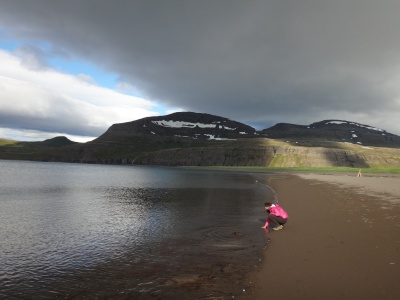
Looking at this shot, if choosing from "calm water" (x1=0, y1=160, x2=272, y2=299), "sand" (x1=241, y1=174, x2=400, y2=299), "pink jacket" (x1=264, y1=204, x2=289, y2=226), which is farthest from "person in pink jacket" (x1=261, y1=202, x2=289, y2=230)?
"calm water" (x1=0, y1=160, x2=272, y2=299)

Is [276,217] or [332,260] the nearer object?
[332,260]

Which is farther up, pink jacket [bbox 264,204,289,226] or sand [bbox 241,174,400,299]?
pink jacket [bbox 264,204,289,226]

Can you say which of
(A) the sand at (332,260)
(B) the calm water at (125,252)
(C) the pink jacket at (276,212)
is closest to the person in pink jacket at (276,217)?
(C) the pink jacket at (276,212)

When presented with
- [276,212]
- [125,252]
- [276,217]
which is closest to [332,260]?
[276,217]

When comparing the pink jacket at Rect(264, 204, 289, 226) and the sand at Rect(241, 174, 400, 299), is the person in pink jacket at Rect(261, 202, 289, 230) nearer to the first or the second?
the pink jacket at Rect(264, 204, 289, 226)

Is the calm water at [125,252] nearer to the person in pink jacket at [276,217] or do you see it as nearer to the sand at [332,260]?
the sand at [332,260]

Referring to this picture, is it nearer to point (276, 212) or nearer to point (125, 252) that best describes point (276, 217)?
point (276, 212)

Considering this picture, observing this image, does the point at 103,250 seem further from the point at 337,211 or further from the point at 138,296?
the point at 337,211

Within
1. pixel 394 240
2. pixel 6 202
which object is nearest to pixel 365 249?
pixel 394 240

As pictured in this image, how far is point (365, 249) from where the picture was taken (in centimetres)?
1490

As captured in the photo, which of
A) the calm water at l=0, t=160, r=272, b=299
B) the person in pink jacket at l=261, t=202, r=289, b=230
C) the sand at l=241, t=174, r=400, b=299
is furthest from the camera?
→ the person in pink jacket at l=261, t=202, r=289, b=230

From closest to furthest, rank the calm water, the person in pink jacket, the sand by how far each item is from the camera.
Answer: the sand
the calm water
the person in pink jacket

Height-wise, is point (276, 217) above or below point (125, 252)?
above

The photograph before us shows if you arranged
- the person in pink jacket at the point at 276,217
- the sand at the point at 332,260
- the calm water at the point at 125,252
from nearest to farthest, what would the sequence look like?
the sand at the point at 332,260
the calm water at the point at 125,252
the person in pink jacket at the point at 276,217
